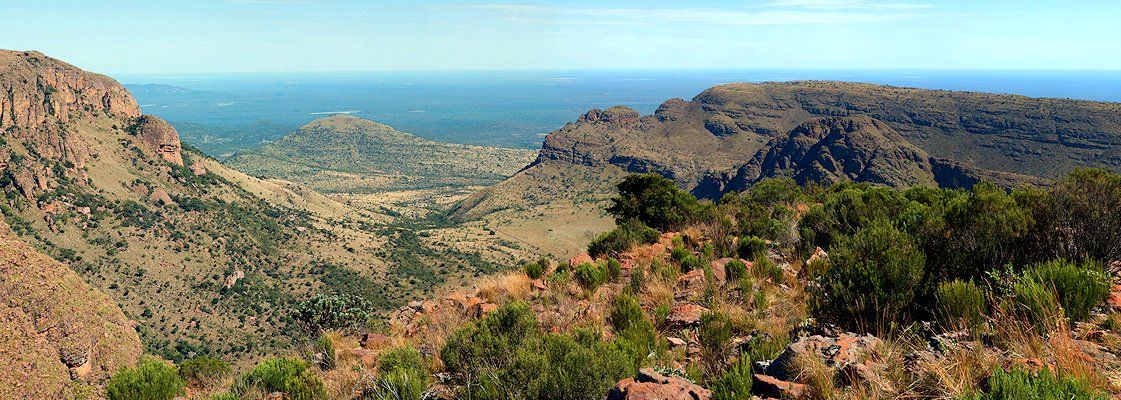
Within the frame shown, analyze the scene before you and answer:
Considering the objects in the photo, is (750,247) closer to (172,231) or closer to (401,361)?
(401,361)

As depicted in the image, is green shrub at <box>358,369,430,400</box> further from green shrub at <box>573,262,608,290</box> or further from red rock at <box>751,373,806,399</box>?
green shrub at <box>573,262,608,290</box>

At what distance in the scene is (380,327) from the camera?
41.2 ft

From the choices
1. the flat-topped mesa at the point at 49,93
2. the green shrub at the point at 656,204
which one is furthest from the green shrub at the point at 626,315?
the flat-topped mesa at the point at 49,93

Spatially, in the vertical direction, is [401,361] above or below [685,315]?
below

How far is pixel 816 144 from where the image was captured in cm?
12269

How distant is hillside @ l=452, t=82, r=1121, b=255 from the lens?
104250 millimetres

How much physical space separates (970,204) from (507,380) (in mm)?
8456

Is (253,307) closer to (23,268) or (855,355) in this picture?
(23,268)

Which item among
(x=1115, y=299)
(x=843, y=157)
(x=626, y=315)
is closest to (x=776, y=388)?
(x=626, y=315)

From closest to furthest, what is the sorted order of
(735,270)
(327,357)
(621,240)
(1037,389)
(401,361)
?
Answer: (1037,389) → (401,361) → (327,357) → (735,270) → (621,240)

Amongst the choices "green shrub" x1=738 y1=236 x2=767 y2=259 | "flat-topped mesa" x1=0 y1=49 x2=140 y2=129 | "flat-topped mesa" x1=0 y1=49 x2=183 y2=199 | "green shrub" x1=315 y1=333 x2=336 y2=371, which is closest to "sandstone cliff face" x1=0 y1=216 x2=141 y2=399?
"green shrub" x1=315 y1=333 x2=336 y2=371

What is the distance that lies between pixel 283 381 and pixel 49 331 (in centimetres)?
2913

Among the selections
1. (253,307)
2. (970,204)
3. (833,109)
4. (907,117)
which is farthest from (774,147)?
(970,204)

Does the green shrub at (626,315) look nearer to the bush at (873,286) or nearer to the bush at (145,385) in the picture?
the bush at (873,286)
